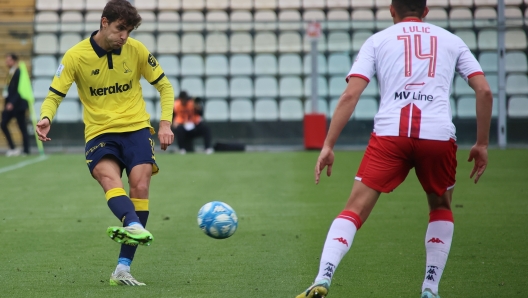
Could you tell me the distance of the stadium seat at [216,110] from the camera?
68.4 feet

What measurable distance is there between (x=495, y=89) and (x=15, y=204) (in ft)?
41.8

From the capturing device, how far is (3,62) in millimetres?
22672

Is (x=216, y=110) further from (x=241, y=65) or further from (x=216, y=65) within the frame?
(x=241, y=65)

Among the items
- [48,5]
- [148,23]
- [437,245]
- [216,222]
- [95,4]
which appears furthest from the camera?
[95,4]

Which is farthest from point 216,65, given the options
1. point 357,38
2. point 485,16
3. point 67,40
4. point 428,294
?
point 428,294

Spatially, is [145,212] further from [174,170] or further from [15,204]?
[174,170]

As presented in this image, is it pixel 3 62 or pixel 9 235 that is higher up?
pixel 3 62

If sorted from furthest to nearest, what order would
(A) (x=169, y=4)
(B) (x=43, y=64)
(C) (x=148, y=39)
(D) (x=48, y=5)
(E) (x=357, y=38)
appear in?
1. (D) (x=48, y=5)
2. (A) (x=169, y=4)
3. (C) (x=148, y=39)
4. (B) (x=43, y=64)
5. (E) (x=357, y=38)

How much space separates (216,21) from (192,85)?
237cm

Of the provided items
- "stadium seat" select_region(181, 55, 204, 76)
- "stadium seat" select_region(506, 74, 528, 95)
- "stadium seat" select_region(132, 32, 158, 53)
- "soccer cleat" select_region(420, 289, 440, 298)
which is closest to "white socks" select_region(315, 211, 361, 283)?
"soccer cleat" select_region(420, 289, 440, 298)

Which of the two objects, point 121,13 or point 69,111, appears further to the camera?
point 69,111

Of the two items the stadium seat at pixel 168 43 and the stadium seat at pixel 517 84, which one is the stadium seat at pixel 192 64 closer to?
the stadium seat at pixel 168 43

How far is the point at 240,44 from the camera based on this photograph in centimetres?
2186

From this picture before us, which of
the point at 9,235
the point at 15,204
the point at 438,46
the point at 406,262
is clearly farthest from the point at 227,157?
the point at 438,46
